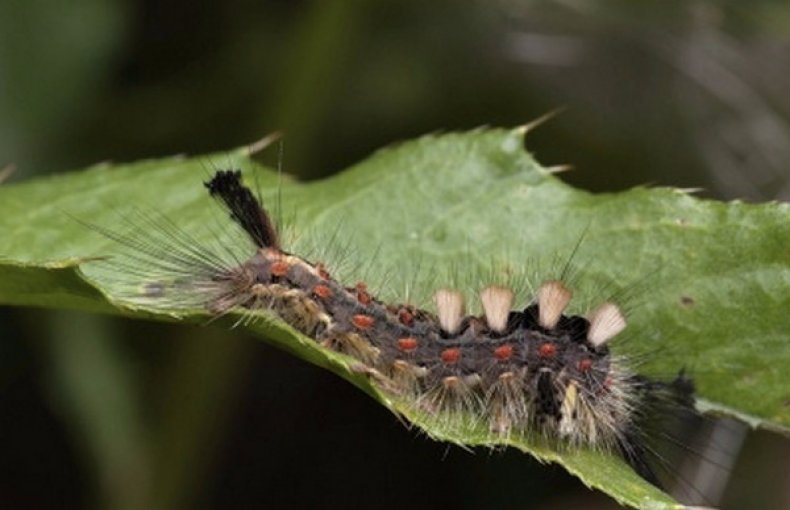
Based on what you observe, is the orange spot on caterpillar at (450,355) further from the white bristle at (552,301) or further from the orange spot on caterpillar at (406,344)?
the white bristle at (552,301)

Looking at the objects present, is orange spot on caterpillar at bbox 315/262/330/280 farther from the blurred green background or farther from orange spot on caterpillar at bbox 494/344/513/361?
the blurred green background

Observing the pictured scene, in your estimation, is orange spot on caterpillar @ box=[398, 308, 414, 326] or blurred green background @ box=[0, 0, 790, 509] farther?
blurred green background @ box=[0, 0, 790, 509]

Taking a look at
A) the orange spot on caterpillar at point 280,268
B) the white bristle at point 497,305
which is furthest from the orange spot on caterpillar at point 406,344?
Answer: the orange spot on caterpillar at point 280,268

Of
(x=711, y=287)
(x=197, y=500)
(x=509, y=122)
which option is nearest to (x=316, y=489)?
(x=197, y=500)

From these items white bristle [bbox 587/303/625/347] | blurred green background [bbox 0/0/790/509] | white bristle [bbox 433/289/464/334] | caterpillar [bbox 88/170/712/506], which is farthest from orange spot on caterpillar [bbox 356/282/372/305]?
blurred green background [bbox 0/0/790/509]

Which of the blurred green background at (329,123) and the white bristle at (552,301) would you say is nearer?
Result: the white bristle at (552,301)

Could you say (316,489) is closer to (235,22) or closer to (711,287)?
(235,22)

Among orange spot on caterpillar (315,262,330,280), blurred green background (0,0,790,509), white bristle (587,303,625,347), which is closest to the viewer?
white bristle (587,303,625,347)
